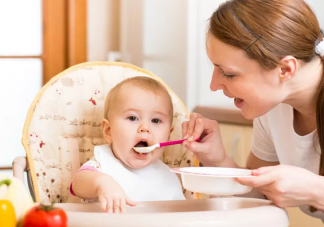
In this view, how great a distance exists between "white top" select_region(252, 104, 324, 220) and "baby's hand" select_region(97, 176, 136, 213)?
0.58 metres

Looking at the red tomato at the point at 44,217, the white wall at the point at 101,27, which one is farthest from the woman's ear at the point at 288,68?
the white wall at the point at 101,27

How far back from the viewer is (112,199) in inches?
46.9

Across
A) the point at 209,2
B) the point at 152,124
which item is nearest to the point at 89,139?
the point at 152,124

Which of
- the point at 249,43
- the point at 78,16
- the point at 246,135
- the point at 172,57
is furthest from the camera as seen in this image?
the point at 78,16

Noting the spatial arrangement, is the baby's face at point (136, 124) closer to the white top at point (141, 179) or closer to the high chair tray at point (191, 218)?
the white top at point (141, 179)

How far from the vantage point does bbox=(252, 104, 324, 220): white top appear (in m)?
1.52

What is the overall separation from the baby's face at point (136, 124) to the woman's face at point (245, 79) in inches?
7.8

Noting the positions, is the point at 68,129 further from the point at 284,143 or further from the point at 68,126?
the point at 284,143

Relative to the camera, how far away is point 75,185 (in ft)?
4.63

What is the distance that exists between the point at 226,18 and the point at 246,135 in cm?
93

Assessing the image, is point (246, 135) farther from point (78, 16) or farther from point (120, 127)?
point (78, 16)

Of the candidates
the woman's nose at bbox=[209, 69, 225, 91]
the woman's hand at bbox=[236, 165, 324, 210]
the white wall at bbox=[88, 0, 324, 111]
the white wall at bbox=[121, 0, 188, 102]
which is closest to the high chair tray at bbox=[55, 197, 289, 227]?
the woman's hand at bbox=[236, 165, 324, 210]

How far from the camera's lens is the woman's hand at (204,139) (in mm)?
1483

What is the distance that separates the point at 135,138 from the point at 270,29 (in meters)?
0.47
